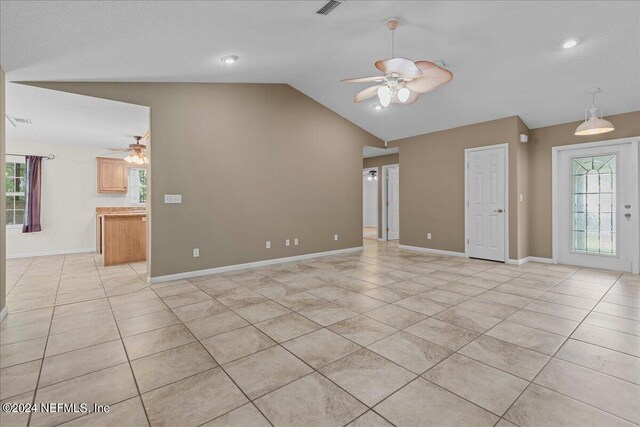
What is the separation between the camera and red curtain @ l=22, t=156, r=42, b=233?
253 inches

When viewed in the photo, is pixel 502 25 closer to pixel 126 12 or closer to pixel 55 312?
pixel 126 12

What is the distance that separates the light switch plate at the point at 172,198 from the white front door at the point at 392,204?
6.17 m

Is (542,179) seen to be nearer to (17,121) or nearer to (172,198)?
(172,198)

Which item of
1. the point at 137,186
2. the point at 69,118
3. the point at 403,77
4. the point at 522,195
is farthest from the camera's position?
the point at 137,186

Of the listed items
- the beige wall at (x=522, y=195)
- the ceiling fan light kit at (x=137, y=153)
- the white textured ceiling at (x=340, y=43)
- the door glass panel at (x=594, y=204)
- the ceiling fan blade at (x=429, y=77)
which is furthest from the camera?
the ceiling fan light kit at (x=137, y=153)

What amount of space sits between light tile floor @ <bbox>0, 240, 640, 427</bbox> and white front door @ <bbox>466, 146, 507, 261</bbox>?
5.21 feet

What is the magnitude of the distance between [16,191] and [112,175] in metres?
1.78

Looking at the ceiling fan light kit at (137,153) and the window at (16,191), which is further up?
the ceiling fan light kit at (137,153)

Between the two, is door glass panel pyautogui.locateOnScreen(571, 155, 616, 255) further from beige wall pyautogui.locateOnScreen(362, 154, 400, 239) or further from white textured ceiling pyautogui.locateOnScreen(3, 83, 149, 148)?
white textured ceiling pyautogui.locateOnScreen(3, 83, 149, 148)

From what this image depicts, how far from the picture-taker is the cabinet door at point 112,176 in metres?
7.26

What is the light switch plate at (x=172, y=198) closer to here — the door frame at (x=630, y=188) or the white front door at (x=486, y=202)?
the white front door at (x=486, y=202)

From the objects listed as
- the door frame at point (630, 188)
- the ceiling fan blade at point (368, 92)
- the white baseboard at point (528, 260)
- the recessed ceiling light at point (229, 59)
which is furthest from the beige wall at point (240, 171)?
the door frame at point (630, 188)

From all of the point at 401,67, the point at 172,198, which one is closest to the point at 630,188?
the point at 401,67

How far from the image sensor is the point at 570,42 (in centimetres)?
348
